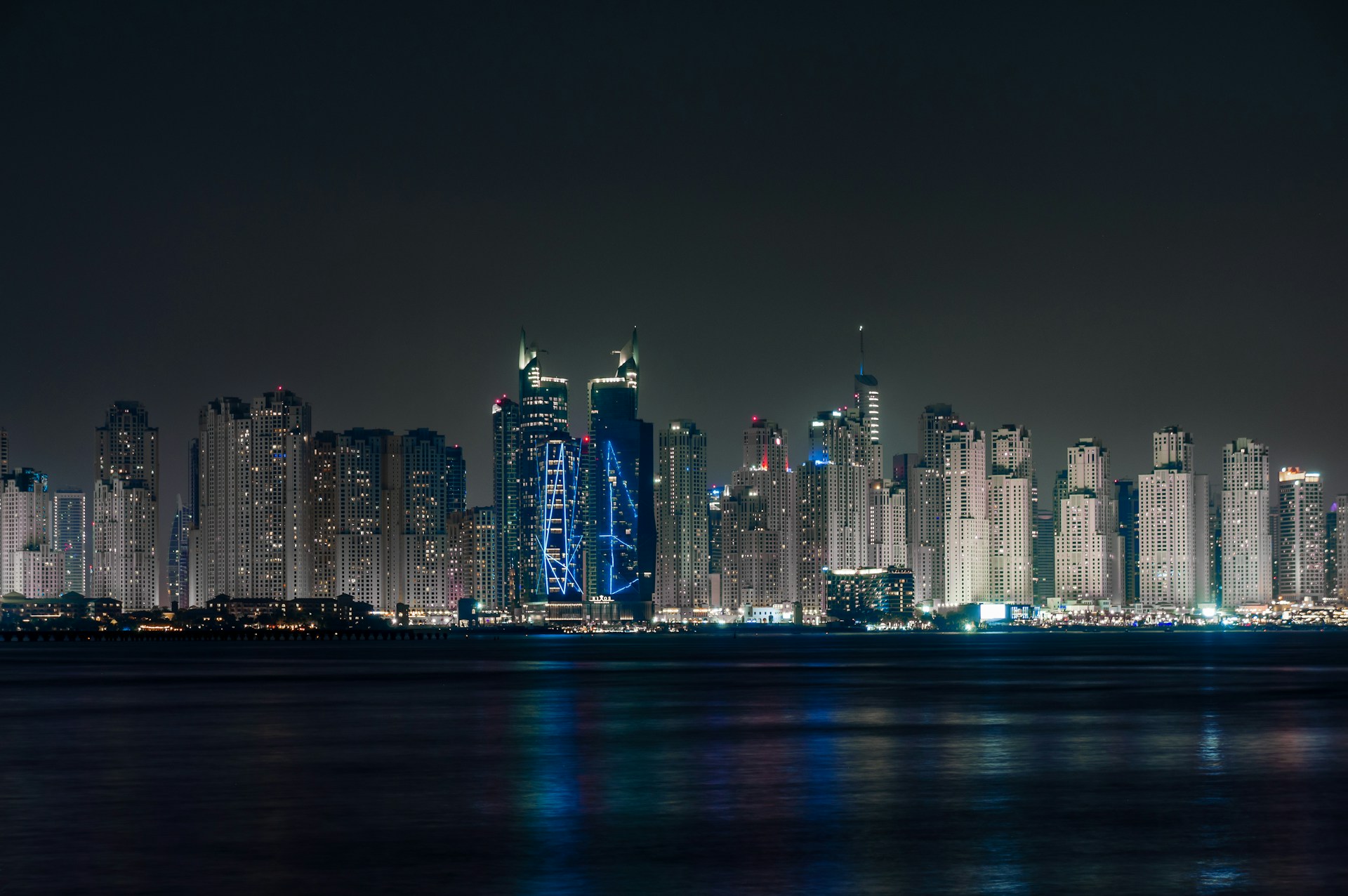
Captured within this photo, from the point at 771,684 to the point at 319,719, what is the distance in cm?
4303

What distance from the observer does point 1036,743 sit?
56.2m

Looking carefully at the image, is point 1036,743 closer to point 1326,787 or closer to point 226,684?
point 1326,787

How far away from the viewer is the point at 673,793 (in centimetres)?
4028

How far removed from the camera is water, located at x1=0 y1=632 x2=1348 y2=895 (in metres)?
28.4

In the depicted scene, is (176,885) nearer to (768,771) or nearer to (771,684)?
(768,771)

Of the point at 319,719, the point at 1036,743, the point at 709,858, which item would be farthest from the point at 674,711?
the point at 709,858

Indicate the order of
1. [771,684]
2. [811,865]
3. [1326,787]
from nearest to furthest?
[811,865] → [1326,787] → [771,684]

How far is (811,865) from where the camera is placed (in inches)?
1138

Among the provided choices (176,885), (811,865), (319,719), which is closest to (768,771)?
(811,865)

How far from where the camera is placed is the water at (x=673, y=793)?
2836 centimetres

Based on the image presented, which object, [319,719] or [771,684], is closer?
[319,719]

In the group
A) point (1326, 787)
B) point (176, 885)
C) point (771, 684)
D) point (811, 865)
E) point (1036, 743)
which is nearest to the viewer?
point (176, 885)

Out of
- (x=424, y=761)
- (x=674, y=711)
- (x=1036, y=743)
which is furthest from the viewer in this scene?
(x=674, y=711)

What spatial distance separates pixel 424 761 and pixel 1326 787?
23.6 meters
